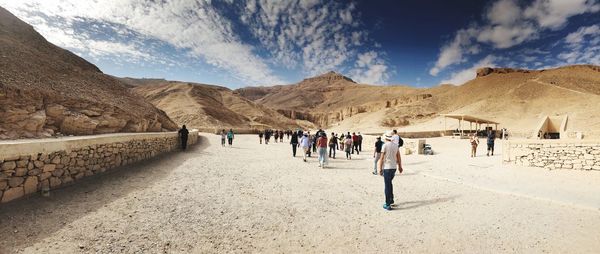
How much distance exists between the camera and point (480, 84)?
283ft

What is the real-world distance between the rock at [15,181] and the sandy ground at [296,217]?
1.28 feet

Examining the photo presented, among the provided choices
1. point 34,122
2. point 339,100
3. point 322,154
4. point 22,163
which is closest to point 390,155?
point 322,154

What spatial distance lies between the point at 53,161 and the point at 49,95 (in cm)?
787

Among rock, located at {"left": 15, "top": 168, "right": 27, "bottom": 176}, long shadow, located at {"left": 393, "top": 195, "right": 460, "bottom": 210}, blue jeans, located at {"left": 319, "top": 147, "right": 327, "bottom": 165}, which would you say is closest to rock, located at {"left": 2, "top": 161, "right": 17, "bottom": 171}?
rock, located at {"left": 15, "top": 168, "right": 27, "bottom": 176}

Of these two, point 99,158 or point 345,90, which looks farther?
point 345,90

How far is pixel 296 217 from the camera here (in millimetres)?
5586

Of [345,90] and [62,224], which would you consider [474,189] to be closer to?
[62,224]

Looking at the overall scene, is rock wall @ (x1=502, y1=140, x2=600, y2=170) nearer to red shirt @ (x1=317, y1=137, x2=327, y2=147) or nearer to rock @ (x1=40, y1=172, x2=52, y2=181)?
red shirt @ (x1=317, y1=137, x2=327, y2=147)

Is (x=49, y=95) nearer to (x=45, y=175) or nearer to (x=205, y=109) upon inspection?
(x=45, y=175)

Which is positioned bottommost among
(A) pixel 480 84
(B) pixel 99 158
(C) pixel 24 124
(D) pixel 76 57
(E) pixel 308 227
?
(E) pixel 308 227

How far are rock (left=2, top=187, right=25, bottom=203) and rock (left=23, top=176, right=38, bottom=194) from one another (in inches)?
3.8

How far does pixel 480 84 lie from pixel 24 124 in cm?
9996

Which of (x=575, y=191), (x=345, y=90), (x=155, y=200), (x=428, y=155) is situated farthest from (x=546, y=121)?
(x=345, y=90)

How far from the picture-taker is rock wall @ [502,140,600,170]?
34.3ft
